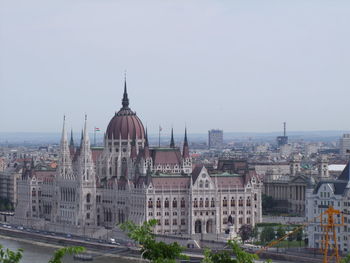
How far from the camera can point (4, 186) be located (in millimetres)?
154375

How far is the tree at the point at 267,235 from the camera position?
101 metres

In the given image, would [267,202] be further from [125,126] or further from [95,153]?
[95,153]

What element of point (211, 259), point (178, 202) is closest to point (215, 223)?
point (178, 202)

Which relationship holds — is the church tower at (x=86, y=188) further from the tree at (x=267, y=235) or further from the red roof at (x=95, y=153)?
the tree at (x=267, y=235)

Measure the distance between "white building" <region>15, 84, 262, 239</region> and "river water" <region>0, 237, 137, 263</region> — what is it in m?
6.44

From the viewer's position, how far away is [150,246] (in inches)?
1842

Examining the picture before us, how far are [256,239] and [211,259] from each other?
56.7 metres

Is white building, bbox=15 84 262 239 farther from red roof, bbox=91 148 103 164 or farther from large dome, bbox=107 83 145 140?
red roof, bbox=91 148 103 164

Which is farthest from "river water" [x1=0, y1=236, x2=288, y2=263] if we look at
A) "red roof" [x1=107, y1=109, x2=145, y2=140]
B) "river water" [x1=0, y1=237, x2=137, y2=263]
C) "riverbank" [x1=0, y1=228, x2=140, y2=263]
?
"red roof" [x1=107, y1=109, x2=145, y2=140]

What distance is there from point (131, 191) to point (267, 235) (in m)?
17.5

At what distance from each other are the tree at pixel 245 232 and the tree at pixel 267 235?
161 centimetres

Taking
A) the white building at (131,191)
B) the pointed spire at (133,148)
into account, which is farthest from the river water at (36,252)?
the pointed spire at (133,148)

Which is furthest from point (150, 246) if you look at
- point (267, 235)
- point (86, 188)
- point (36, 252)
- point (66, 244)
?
point (86, 188)

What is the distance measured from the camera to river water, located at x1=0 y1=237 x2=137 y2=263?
96500 mm
